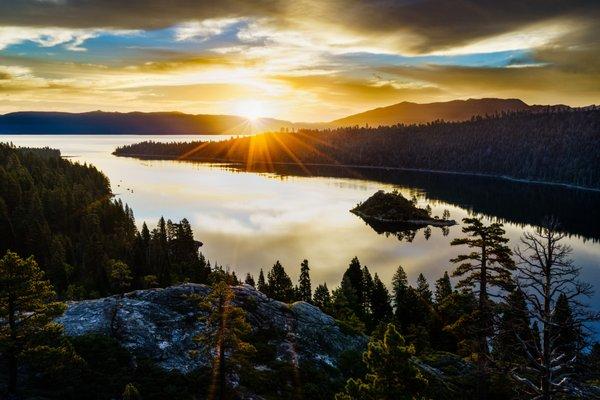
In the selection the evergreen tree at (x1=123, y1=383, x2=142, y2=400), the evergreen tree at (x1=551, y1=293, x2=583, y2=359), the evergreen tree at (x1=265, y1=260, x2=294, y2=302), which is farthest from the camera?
the evergreen tree at (x1=265, y1=260, x2=294, y2=302)

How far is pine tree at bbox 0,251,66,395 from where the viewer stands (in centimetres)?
2106

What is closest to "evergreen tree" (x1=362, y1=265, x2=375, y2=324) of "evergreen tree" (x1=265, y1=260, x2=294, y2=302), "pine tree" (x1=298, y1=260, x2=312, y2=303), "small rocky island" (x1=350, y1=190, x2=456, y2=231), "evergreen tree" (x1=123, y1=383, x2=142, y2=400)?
"pine tree" (x1=298, y1=260, x2=312, y2=303)

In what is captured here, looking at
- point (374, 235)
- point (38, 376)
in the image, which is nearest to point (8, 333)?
point (38, 376)

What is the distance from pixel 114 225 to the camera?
465 ft

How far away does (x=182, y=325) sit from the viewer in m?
31.6

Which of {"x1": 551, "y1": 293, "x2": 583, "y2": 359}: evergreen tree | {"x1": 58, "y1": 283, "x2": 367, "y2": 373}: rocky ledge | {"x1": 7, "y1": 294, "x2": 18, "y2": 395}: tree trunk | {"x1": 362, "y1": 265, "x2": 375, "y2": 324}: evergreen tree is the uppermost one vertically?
{"x1": 551, "y1": 293, "x2": 583, "y2": 359}: evergreen tree

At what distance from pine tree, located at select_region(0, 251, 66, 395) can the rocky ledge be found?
652cm

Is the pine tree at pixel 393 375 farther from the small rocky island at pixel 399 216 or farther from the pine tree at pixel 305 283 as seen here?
the small rocky island at pixel 399 216

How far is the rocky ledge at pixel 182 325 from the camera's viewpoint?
94.4 feet

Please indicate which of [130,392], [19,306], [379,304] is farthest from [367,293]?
[19,306]

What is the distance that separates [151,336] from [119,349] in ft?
8.21

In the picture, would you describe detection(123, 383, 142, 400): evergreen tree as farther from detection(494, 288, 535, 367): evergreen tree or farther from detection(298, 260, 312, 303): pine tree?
detection(298, 260, 312, 303): pine tree

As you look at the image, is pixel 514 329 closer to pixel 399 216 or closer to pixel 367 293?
pixel 367 293

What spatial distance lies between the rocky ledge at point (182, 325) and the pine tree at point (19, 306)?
652cm
